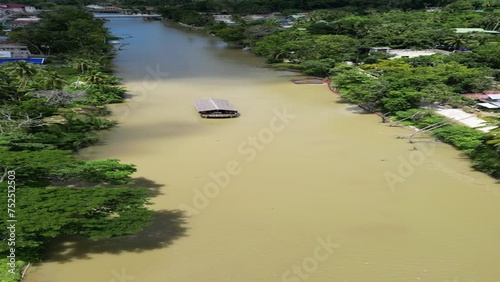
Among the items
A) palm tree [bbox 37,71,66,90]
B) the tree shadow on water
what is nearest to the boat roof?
palm tree [bbox 37,71,66,90]

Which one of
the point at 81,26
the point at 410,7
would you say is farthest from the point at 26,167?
the point at 410,7

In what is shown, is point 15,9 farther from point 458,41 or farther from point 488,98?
point 488,98

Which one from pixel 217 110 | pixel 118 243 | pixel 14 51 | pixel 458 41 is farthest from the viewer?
pixel 458 41

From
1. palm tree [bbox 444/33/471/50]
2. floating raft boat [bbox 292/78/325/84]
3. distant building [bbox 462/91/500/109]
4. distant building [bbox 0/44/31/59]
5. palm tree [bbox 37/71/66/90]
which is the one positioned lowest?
floating raft boat [bbox 292/78/325/84]

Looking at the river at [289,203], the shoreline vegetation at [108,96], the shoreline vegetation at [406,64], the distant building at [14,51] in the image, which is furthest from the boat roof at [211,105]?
the distant building at [14,51]

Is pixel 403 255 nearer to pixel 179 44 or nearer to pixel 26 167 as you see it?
pixel 26 167

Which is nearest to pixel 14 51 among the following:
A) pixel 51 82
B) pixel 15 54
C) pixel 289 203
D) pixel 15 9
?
pixel 15 54

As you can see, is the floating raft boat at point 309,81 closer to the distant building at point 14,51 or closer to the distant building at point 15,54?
the distant building at point 15,54

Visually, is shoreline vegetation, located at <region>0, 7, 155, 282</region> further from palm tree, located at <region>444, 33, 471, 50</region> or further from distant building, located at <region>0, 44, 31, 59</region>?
palm tree, located at <region>444, 33, 471, 50</region>
